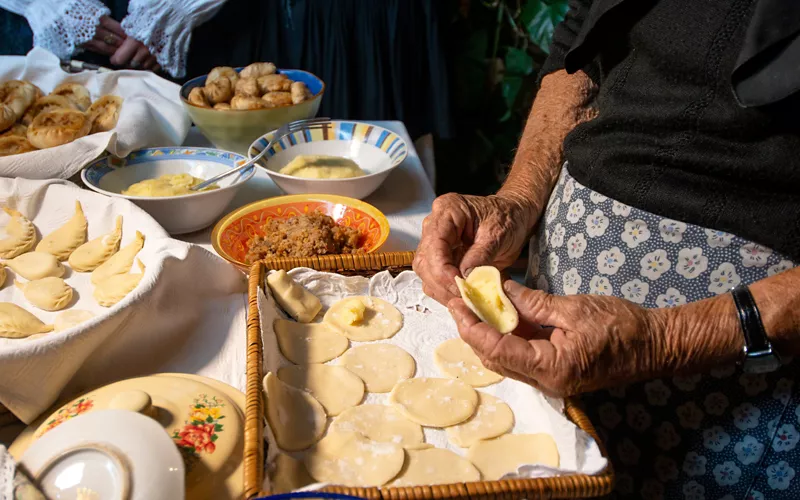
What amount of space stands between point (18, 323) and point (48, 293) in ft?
0.32

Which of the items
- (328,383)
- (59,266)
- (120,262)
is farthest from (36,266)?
(328,383)

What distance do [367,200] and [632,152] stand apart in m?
0.76

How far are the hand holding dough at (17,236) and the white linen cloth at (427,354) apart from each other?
0.57 m

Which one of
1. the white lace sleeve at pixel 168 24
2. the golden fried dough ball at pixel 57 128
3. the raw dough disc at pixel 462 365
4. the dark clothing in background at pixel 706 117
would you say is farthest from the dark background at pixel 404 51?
the raw dough disc at pixel 462 365

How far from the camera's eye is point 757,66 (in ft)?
2.50

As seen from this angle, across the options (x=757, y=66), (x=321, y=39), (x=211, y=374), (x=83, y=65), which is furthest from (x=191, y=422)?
(x=321, y=39)

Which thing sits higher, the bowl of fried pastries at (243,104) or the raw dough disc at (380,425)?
the bowl of fried pastries at (243,104)

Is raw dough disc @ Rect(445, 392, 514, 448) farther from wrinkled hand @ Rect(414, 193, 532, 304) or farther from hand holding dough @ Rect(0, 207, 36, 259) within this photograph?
hand holding dough @ Rect(0, 207, 36, 259)

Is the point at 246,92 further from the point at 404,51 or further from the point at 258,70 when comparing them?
the point at 404,51

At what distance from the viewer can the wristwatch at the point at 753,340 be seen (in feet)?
2.51

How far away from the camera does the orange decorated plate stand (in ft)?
4.03

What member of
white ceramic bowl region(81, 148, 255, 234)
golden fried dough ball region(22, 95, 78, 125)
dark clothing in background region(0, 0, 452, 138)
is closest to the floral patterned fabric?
white ceramic bowl region(81, 148, 255, 234)

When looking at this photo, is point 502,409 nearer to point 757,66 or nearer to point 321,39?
point 757,66

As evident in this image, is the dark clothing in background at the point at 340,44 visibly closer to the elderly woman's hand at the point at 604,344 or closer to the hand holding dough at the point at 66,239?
the hand holding dough at the point at 66,239
